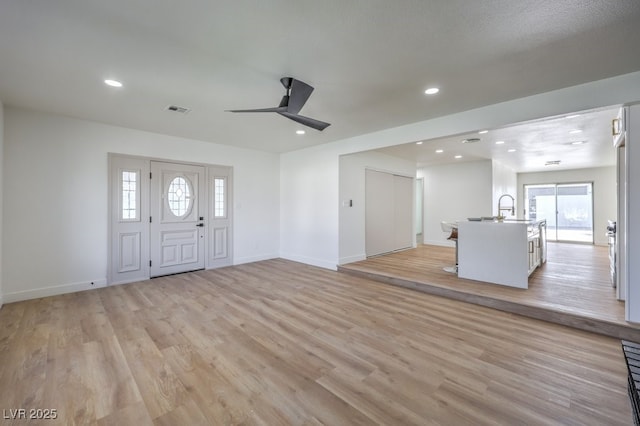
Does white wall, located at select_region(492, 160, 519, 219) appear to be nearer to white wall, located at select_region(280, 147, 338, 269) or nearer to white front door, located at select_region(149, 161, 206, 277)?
white wall, located at select_region(280, 147, 338, 269)

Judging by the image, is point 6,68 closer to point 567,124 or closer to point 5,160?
point 5,160

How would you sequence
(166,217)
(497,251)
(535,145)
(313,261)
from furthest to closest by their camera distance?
(313,261) → (535,145) → (166,217) → (497,251)

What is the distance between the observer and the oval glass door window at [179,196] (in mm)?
5273

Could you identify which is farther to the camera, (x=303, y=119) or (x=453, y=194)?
(x=453, y=194)

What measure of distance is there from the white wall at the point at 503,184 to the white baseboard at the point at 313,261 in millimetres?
4235

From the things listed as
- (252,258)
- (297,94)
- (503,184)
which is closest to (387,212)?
(252,258)

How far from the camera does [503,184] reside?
8438 mm

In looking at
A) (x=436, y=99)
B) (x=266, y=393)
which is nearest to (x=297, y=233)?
(x=436, y=99)

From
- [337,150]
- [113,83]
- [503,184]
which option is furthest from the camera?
[503,184]

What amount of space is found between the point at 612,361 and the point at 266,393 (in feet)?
9.41

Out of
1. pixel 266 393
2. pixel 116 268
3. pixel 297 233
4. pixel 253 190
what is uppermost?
pixel 253 190

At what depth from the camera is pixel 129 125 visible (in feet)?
14.9

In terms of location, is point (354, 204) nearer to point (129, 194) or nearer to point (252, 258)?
point (252, 258)

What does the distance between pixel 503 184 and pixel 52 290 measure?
10709 mm
